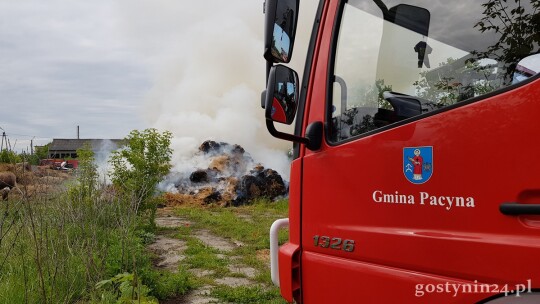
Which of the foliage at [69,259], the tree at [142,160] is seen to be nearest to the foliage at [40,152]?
the foliage at [69,259]

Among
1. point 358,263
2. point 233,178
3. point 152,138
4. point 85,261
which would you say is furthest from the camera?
point 233,178

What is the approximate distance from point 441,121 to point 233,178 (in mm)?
14631

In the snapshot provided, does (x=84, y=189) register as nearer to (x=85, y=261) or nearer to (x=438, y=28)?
(x=85, y=261)

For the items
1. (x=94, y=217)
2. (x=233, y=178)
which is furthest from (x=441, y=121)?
(x=233, y=178)

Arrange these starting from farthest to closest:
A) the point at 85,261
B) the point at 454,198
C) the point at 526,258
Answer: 1. the point at 85,261
2. the point at 454,198
3. the point at 526,258

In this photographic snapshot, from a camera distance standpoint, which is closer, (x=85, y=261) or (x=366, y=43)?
(x=366, y=43)

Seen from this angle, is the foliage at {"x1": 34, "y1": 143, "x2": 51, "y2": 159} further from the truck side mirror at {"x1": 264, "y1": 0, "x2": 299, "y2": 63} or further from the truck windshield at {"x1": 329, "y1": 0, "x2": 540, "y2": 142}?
the truck windshield at {"x1": 329, "y1": 0, "x2": 540, "y2": 142}

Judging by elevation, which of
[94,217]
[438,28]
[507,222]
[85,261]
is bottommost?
[85,261]

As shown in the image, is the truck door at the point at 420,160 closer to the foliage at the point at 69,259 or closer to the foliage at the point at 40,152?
the foliage at the point at 69,259

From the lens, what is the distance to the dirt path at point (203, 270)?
16.5 ft

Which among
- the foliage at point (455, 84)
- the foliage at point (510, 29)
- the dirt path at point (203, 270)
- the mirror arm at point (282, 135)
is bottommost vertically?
the dirt path at point (203, 270)

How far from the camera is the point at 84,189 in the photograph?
6.85 m

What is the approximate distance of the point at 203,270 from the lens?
20.2ft

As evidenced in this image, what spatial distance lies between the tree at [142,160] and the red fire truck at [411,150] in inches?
277
